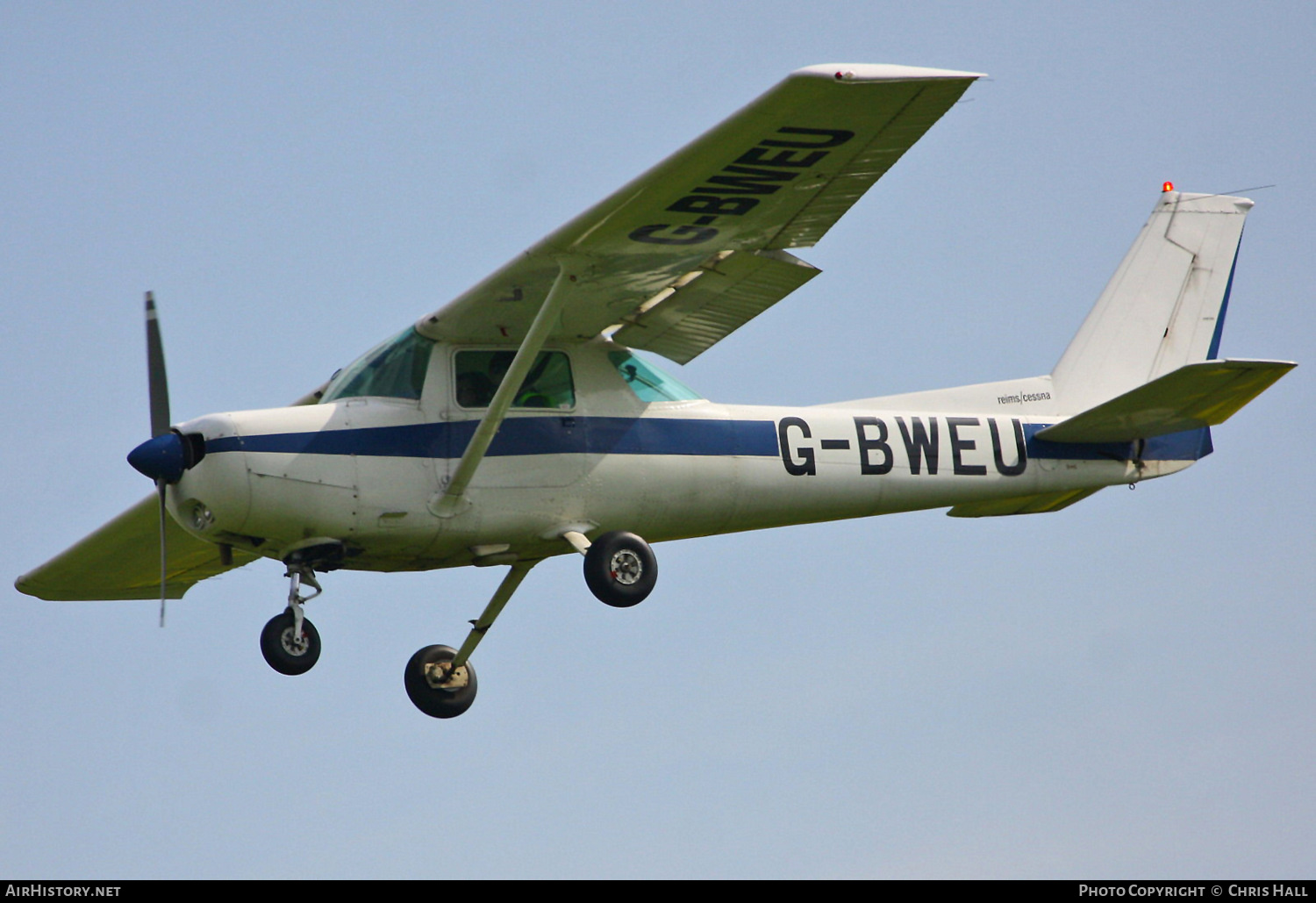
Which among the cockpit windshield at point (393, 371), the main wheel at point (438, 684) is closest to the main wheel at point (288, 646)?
the cockpit windshield at point (393, 371)

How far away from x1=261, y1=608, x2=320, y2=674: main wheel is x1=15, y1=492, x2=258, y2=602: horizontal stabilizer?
2.64m

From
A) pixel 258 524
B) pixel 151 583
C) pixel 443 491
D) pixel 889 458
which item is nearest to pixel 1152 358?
pixel 889 458

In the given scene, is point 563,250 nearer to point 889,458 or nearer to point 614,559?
point 614,559

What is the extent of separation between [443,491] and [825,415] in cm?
320

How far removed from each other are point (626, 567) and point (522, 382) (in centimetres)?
147

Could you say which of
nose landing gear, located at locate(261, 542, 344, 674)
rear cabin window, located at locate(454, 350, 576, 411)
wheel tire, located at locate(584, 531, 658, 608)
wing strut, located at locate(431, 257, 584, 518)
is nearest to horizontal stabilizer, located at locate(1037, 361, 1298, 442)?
wheel tire, located at locate(584, 531, 658, 608)

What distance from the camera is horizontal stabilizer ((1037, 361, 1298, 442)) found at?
13281 millimetres

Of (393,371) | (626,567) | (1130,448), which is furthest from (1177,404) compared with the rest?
(393,371)

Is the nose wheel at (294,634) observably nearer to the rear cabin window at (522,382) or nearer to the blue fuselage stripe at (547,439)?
the blue fuselage stripe at (547,439)

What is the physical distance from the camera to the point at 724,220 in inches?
454

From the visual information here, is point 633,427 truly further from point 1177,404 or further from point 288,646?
point 1177,404

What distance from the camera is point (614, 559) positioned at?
40.3 feet

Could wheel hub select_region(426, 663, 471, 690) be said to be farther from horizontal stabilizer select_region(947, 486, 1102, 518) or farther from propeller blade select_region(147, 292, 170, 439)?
horizontal stabilizer select_region(947, 486, 1102, 518)

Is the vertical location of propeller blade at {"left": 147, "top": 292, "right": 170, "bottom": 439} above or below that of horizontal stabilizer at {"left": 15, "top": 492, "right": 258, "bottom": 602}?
above
